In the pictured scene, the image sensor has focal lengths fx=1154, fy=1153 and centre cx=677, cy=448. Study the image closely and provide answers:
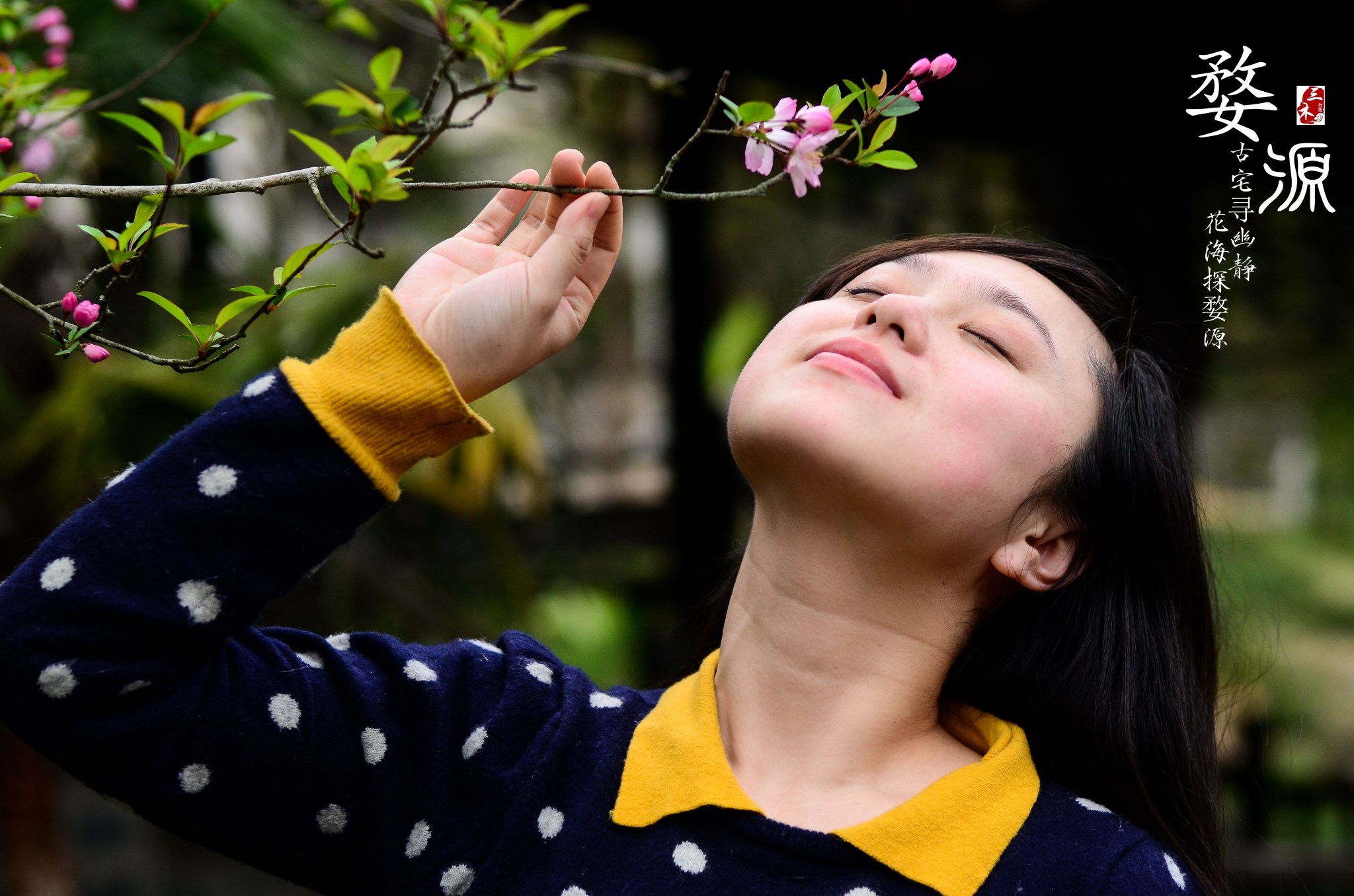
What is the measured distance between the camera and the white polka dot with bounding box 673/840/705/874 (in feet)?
3.42

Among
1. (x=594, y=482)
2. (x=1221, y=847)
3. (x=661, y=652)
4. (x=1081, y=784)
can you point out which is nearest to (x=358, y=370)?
(x=1081, y=784)

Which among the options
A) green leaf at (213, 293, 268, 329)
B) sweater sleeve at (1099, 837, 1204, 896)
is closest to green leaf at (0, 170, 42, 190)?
green leaf at (213, 293, 268, 329)

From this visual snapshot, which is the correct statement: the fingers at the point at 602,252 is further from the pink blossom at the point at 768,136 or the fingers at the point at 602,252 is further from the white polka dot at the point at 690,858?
the white polka dot at the point at 690,858

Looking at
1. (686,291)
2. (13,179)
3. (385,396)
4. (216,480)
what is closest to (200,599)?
(216,480)

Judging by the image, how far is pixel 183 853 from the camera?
409cm

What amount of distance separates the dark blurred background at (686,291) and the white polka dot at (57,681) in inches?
26.6

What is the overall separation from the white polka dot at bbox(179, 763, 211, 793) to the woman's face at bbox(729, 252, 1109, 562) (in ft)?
1.80

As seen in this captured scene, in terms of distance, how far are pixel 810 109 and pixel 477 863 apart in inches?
28.6

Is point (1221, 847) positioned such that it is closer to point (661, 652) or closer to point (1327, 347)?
point (661, 652)

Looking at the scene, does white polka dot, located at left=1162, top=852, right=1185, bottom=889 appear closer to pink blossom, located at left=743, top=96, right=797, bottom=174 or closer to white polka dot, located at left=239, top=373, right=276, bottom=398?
pink blossom, located at left=743, top=96, right=797, bottom=174

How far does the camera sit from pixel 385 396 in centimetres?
94

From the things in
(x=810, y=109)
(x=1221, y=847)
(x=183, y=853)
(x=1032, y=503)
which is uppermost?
(x=810, y=109)

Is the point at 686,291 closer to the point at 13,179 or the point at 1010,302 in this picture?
the point at 1010,302

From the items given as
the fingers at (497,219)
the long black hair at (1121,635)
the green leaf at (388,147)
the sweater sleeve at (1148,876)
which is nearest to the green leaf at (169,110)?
the green leaf at (388,147)
